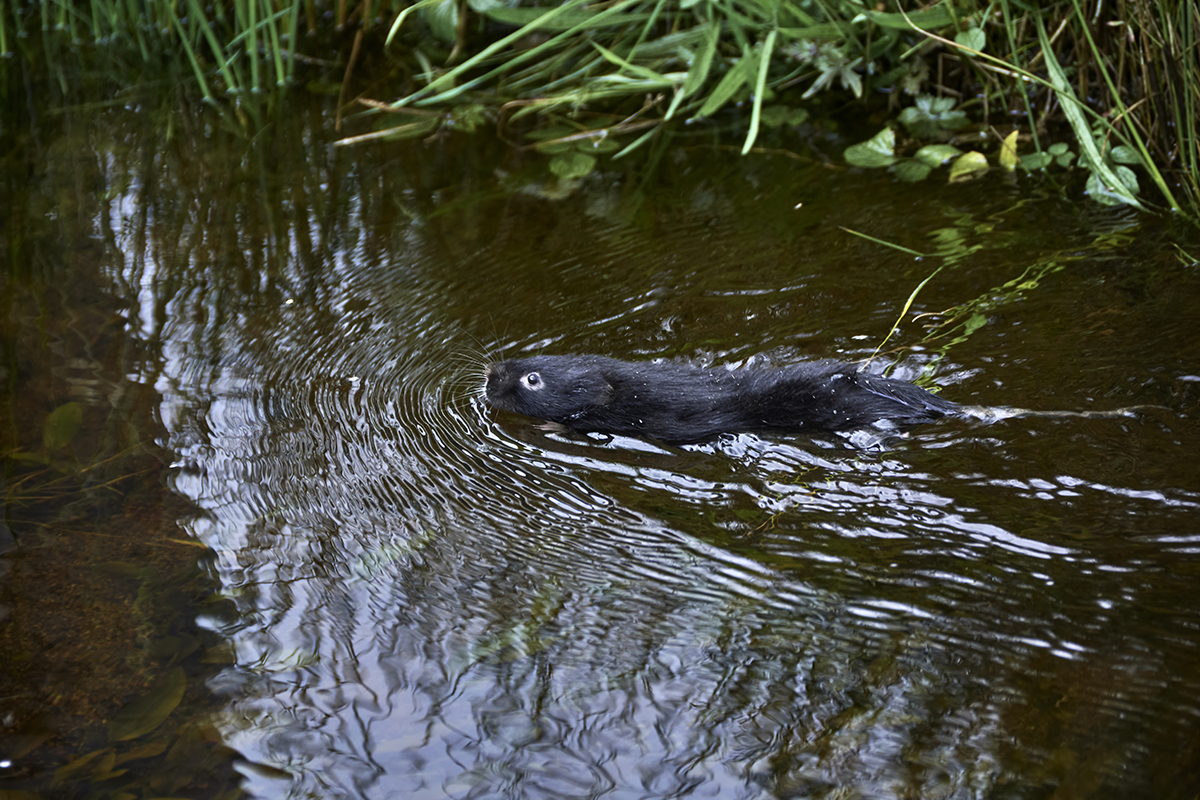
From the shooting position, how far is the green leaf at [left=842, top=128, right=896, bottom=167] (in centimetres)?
489

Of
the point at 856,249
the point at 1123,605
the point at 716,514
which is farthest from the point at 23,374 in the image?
the point at 1123,605

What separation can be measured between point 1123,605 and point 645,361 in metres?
1.84

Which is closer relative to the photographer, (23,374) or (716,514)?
(716,514)

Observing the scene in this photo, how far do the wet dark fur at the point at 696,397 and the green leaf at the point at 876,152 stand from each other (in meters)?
1.71

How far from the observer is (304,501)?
3160 millimetres

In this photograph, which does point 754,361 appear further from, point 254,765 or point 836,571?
point 254,765

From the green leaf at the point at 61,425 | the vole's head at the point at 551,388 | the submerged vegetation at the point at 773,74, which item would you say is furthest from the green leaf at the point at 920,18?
the green leaf at the point at 61,425

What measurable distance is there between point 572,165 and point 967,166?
1.90m

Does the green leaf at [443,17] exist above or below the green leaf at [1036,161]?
above

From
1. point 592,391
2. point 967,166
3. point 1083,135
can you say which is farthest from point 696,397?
point 1083,135

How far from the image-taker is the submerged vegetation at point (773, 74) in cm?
456

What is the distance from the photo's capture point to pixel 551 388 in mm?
3615

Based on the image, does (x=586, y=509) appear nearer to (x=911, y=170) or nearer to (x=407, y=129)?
(x=911, y=170)

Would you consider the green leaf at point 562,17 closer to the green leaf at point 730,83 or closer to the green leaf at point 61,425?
the green leaf at point 730,83
